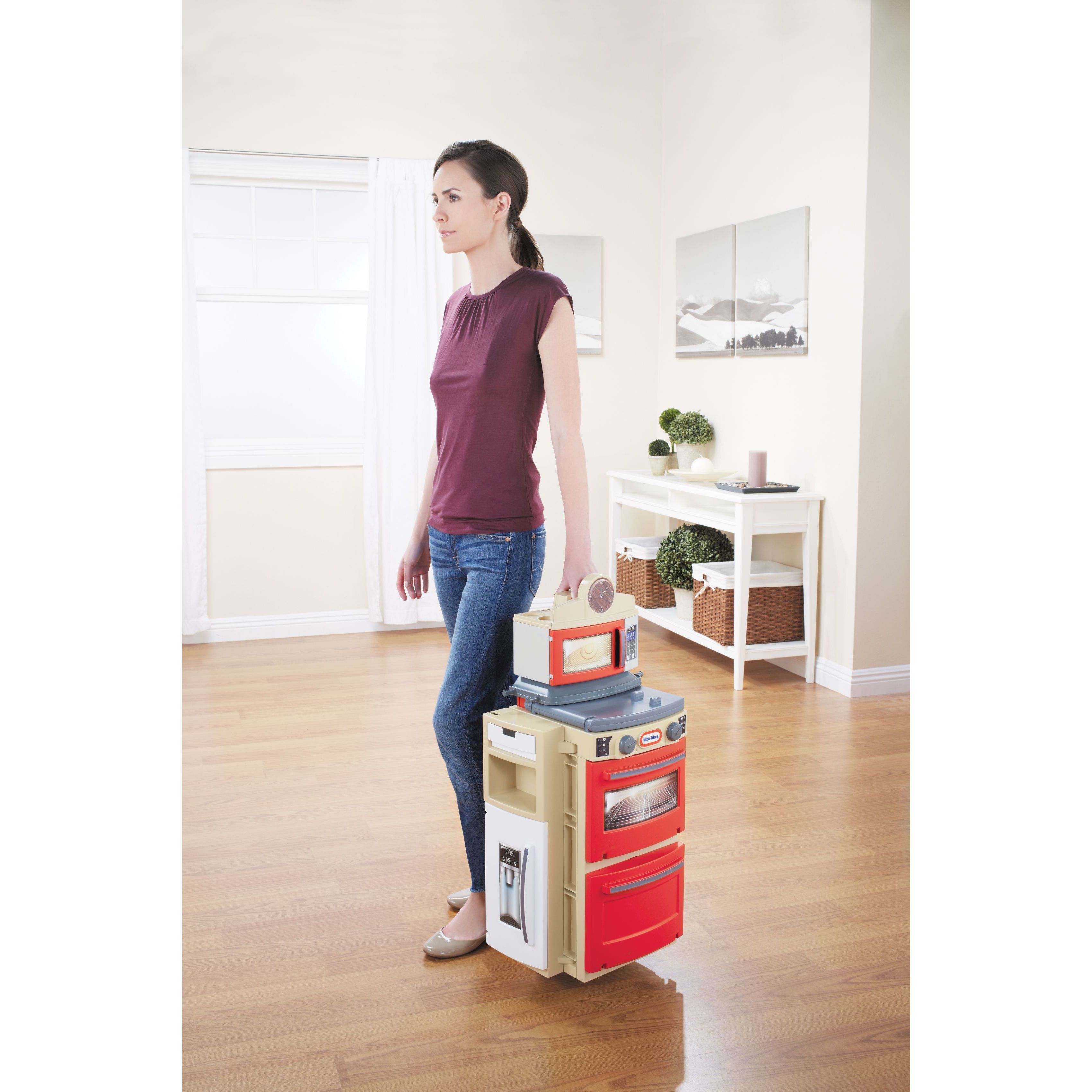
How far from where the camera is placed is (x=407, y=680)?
13.8ft

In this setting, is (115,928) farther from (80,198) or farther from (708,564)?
(708,564)

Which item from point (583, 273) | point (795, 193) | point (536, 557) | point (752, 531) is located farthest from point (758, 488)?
point (536, 557)

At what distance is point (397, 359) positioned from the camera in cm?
495

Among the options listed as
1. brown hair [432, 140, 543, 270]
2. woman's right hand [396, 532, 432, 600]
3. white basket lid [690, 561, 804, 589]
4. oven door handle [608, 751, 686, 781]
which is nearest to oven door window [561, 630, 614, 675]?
oven door handle [608, 751, 686, 781]

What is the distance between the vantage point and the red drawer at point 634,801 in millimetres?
1819

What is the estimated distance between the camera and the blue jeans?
196cm

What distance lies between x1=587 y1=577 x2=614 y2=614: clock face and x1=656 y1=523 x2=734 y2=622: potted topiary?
241 centimetres

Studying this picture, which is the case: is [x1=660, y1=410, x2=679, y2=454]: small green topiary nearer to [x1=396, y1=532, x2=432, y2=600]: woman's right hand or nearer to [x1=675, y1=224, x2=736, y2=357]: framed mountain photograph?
[x1=675, y1=224, x2=736, y2=357]: framed mountain photograph

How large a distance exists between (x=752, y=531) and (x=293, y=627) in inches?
92.0

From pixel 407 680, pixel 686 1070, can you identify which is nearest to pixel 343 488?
pixel 407 680

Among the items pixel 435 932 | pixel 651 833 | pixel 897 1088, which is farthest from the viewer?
pixel 435 932

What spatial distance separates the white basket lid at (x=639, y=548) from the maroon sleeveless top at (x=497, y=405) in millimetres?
2823

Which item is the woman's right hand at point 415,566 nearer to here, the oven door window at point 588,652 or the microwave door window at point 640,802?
the oven door window at point 588,652
